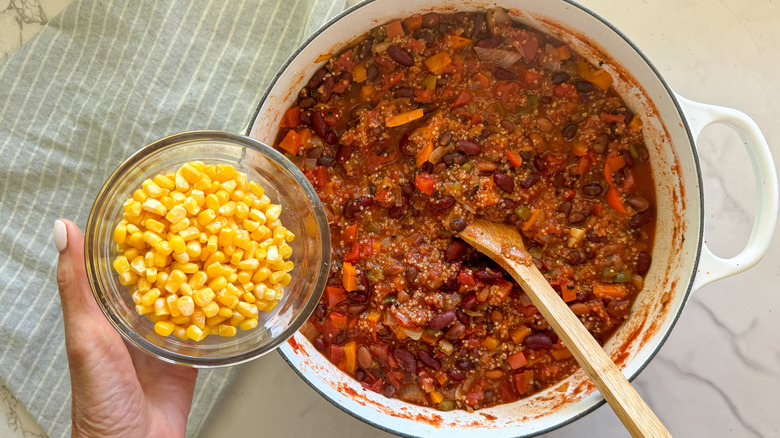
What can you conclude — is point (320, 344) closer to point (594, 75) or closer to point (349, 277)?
point (349, 277)

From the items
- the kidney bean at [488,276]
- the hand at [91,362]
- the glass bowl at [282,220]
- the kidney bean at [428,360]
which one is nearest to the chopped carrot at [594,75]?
the kidney bean at [488,276]

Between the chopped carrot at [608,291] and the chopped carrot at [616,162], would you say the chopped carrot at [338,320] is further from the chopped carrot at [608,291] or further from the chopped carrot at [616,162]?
the chopped carrot at [616,162]

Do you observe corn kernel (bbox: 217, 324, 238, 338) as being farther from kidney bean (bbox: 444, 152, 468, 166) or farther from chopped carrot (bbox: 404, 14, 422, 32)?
chopped carrot (bbox: 404, 14, 422, 32)

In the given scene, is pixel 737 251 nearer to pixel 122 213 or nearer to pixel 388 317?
pixel 388 317

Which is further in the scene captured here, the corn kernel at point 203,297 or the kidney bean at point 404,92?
the kidney bean at point 404,92

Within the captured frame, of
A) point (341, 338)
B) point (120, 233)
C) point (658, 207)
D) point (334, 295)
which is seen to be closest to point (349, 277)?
point (334, 295)

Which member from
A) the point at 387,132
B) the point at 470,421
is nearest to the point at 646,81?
the point at 387,132
